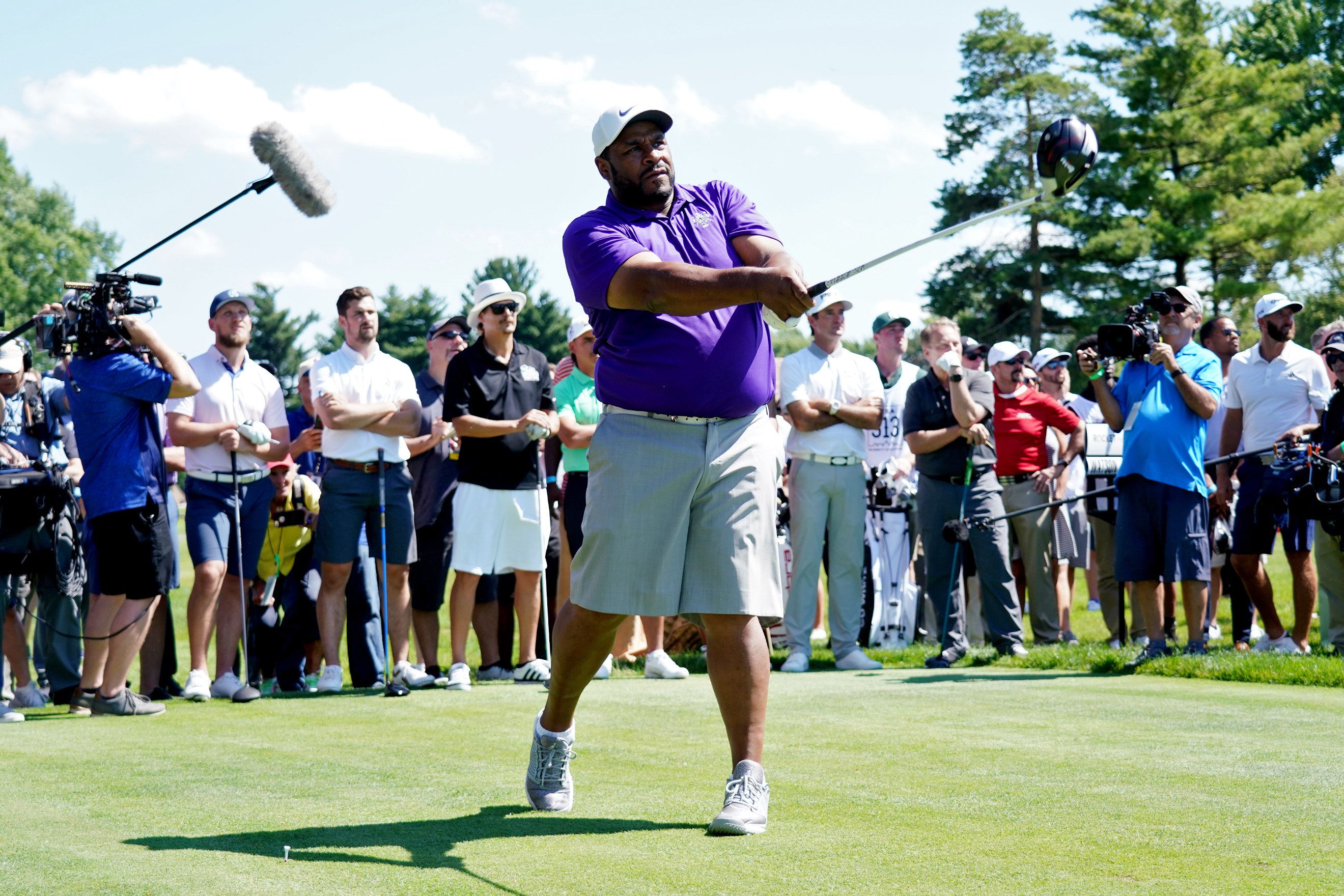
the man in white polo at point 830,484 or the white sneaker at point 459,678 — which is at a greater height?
the man in white polo at point 830,484

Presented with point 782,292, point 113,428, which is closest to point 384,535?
point 113,428

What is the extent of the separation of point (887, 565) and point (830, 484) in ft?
6.39

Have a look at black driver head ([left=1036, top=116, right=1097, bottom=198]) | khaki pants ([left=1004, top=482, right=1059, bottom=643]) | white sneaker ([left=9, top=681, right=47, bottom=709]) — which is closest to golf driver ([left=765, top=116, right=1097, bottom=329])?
black driver head ([left=1036, top=116, right=1097, bottom=198])

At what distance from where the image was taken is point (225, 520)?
28.4 feet

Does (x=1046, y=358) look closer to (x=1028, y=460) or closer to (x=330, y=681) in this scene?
(x=1028, y=460)

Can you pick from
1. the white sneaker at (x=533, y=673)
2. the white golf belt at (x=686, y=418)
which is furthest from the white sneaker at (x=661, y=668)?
the white golf belt at (x=686, y=418)

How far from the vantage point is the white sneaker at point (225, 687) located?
8641mm

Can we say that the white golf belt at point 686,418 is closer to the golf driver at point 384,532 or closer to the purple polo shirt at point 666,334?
the purple polo shirt at point 666,334

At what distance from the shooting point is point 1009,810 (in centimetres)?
429

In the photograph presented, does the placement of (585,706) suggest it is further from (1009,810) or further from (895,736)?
(1009,810)

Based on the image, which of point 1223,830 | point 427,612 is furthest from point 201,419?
point 1223,830

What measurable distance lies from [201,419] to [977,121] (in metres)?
42.4

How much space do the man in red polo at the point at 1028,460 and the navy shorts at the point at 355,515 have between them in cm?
473

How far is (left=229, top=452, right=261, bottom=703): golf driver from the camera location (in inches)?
327
